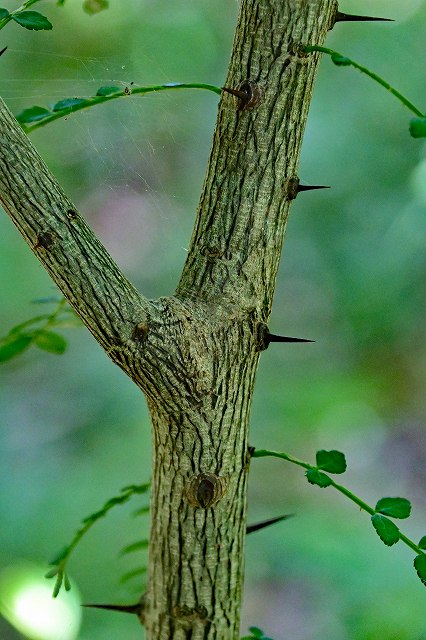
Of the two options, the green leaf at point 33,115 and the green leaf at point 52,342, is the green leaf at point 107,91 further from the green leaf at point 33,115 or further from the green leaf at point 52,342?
the green leaf at point 52,342

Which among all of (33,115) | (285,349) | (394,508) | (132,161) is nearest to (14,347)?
(33,115)

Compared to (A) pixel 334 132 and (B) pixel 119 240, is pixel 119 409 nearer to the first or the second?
(B) pixel 119 240

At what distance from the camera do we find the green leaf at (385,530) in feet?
1.31

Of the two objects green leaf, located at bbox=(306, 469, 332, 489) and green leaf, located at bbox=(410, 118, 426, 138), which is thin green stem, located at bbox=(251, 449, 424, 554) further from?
green leaf, located at bbox=(410, 118, 426, 138)

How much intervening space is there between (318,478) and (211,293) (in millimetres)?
112

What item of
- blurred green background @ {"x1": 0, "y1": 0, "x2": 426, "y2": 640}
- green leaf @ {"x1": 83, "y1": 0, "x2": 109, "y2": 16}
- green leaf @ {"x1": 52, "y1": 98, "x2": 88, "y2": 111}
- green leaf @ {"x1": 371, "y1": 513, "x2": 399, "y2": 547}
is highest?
blurred green background @ {"x1": 0, "y1": 0, "x2": 426, "y2": 640}

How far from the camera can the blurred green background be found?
1.21m

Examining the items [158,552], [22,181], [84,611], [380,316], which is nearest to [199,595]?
[158,552]

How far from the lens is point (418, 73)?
1321 millimetres

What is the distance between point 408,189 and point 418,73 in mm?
208

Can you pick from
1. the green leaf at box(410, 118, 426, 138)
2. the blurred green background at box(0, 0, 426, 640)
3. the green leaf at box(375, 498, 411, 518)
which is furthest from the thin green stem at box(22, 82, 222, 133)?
the blurred green background at box(0, 0, 426, 640)

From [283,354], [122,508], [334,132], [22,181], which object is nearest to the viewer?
[22,181]

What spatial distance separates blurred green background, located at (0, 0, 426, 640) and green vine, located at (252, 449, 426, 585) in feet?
2.02

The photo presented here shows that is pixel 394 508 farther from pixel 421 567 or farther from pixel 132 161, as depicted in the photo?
pixel 132 161
